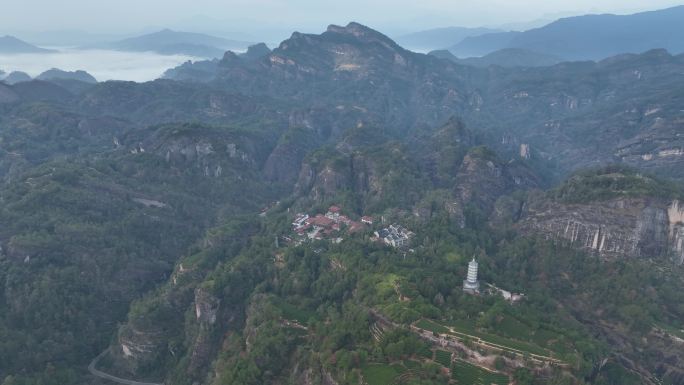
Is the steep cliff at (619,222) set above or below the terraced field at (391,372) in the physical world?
above

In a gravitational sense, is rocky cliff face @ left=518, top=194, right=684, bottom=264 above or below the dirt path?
above

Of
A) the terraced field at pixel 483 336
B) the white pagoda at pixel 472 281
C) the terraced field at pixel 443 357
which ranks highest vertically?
the white pagoda at pixel 472 281

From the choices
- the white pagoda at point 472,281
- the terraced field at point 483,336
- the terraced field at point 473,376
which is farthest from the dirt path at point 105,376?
the white pagoda at point 472,281

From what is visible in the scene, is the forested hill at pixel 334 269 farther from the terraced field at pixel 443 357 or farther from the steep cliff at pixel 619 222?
the steep cliff at pixel 619 222

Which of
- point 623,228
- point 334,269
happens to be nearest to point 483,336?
point 334,269

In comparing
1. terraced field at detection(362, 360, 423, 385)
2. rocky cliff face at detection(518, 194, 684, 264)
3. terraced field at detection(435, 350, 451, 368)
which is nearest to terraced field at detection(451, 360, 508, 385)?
terraced field at detection(435, 350, 451, 368)

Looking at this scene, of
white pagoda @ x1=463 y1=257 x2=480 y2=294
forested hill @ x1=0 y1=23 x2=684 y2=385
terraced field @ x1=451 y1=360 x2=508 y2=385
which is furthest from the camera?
white pagoda @ x1=463 y1=257 x2=480 y2=294

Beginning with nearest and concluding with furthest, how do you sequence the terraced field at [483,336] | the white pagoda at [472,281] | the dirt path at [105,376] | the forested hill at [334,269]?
the terraced field at [483,336], the forested hill at [334,269], the white pagoda at [472,281], the dirt path at [105,376]

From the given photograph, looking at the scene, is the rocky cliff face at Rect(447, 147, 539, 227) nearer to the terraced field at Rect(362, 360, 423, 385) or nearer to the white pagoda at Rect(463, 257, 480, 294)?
the white pagoda at Rect(463, 257, 480, 294)

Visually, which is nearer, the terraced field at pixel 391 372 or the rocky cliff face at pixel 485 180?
the terraced field at pixel 391 372

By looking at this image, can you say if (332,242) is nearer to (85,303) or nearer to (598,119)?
(85,303)
